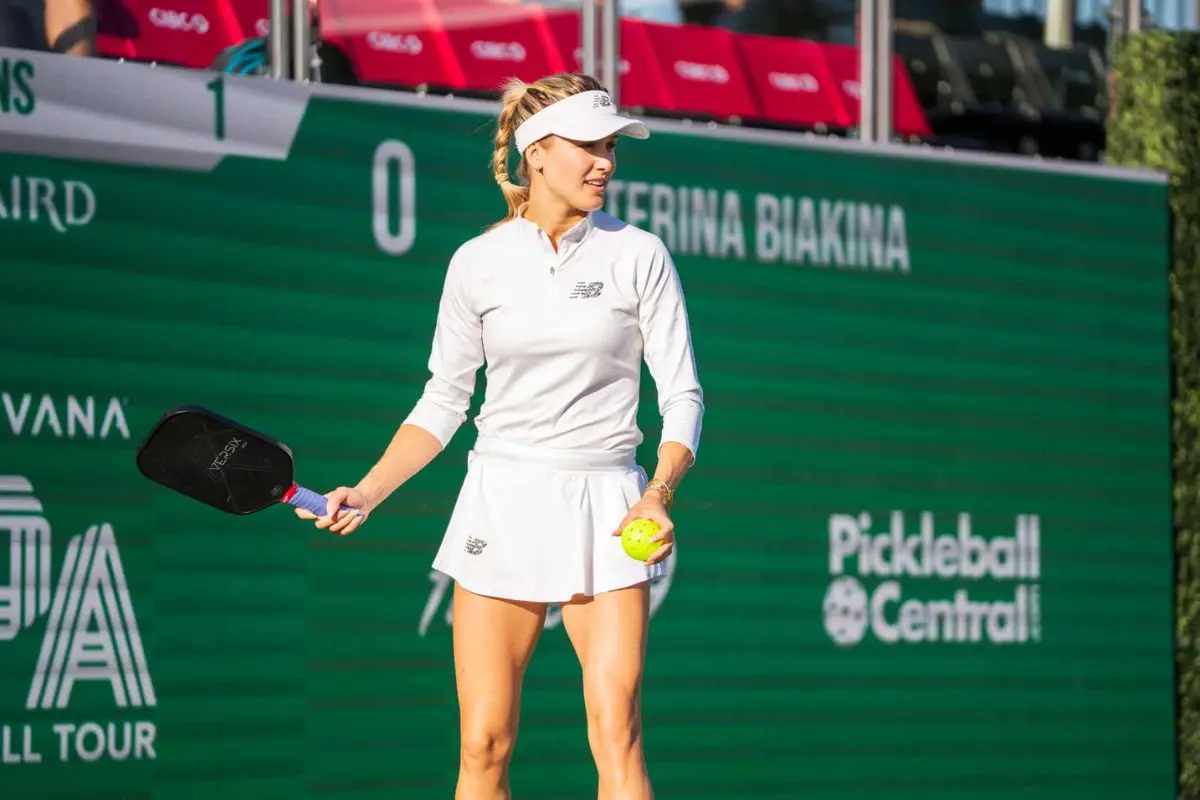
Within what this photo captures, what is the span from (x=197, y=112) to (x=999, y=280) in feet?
12.4

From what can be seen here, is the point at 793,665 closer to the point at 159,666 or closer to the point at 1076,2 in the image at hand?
the point at 159,666

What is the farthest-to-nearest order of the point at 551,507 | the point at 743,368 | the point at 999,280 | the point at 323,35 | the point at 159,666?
the point at 999,280, the point at 743,368, the point at 323,35, the point at 159,666, the point at 551,507

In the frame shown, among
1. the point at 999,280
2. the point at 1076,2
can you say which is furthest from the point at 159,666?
the point at 1076,2

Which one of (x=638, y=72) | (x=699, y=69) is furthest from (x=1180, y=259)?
(x=638, y=72)

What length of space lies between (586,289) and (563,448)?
15.4 inches

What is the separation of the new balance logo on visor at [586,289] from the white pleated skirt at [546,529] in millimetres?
383

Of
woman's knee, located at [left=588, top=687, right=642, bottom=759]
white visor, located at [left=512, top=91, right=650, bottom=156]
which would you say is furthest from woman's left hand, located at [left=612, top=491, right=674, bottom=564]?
white visor, located at [left=512, top=91, right=650, bottom=156]

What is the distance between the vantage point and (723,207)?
8.57 meters

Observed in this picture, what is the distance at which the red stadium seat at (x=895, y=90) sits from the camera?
9.00 m

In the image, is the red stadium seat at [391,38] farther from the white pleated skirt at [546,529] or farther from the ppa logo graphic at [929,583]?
the white pleated skirt at [546,529]

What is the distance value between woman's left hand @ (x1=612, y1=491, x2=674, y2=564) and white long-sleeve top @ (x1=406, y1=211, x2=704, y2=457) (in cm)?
27

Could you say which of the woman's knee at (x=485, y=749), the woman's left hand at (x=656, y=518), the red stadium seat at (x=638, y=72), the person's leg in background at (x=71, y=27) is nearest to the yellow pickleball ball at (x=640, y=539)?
the woman's left hand at (x=656, y=518)

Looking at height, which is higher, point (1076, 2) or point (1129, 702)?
point (1076, 2)

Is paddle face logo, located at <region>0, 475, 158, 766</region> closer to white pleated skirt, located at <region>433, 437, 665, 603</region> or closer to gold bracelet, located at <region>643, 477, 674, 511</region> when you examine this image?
white pleated skirt, located at <region>433, 437, 665, 603</region>
